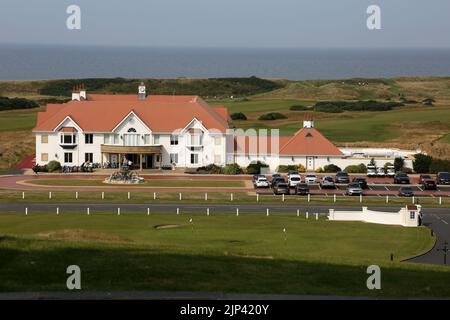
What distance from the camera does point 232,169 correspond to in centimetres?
7756

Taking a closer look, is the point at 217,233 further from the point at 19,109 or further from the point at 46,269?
the point at 19,109

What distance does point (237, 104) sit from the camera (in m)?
152

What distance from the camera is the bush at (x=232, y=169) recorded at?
7746 centimetres

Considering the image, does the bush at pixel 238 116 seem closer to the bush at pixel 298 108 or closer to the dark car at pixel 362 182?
the bush at pixel 298 108

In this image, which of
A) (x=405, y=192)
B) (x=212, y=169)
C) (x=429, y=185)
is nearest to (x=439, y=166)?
(x=429, y=185)

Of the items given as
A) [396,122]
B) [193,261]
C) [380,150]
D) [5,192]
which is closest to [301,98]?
[396,122]

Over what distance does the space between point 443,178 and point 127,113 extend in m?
29.2

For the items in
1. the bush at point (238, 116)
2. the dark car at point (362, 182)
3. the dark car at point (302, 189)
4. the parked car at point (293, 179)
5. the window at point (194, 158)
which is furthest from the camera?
the bush at point (238, 116)

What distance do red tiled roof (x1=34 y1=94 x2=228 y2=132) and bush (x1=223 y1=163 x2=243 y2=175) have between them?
12.8 ft

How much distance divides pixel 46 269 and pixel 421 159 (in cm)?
5813

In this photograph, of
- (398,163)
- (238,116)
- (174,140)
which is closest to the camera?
(398,163)

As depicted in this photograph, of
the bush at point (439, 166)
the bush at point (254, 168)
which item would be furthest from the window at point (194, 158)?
the bush at point (439, 166)

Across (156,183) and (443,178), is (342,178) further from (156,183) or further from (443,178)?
(156,183)

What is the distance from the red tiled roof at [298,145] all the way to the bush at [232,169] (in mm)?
2495
